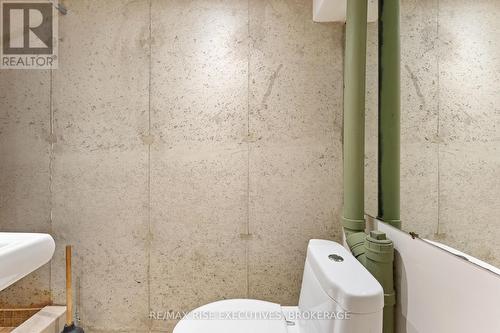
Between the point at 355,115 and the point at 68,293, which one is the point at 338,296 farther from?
the point at 68,293

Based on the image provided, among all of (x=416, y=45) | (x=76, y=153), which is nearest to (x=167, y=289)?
(x=76, y=153)

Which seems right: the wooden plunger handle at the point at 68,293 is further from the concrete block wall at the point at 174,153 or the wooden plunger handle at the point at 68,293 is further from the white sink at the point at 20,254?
the white sink at the point at 20,254

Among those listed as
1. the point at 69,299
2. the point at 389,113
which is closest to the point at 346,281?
the point at 389,113

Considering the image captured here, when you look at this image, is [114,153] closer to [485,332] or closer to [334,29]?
[334,29]

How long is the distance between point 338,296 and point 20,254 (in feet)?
3.71

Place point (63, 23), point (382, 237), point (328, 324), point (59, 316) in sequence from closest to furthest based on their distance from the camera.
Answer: point (328, 324) < point (382, 237) < point (59, 316) < point (63, 23)

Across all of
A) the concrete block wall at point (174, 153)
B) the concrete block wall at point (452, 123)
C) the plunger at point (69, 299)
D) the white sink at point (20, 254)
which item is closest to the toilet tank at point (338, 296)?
the concrete block wall at point (452, 123)

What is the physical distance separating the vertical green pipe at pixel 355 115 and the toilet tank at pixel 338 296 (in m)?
0.22

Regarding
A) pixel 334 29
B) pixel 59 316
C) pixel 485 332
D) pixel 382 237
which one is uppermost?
pixel 334 29

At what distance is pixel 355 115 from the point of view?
1.29 metres

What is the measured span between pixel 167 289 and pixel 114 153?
884mm

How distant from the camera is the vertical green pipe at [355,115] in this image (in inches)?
49.4

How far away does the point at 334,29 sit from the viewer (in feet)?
5.41

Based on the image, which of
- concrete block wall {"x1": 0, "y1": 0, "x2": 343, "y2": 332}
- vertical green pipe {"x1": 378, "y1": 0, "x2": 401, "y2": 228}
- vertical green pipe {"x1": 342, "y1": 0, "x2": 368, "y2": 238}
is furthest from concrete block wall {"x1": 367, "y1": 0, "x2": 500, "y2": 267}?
concrete block wall {"x1": 0, "y1": 0, "x2": 343, "y2": 332}
